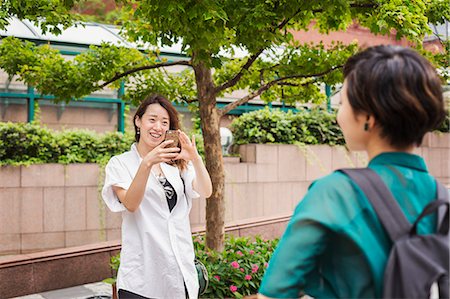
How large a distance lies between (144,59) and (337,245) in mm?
6560

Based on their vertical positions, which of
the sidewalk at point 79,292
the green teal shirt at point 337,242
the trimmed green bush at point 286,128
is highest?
the trimmed green bush at point 286,128

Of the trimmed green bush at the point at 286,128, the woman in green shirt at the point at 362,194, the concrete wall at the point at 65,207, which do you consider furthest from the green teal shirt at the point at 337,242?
the trimmed green bush at the point at 286,128

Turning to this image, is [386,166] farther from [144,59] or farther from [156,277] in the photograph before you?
[144,59]

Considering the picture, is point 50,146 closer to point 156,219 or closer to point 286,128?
point 286,128

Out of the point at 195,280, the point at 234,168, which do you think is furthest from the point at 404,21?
the point at 234,168

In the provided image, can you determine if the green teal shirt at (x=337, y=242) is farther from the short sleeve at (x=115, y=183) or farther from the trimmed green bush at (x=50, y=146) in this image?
the trimmed green bush at (x=50, y=146)

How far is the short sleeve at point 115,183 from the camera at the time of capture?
3.98 meters

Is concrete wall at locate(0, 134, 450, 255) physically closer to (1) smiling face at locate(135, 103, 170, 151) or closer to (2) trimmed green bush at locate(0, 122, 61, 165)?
(2) trimmed green bush at locate(0, 122, 61, 165)

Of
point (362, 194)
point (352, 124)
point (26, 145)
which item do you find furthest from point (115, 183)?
point (26, 145)

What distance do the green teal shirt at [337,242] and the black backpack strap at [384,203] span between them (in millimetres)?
17

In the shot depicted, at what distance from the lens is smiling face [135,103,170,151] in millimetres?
4238

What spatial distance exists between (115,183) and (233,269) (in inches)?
121

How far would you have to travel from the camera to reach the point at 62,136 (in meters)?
10.5

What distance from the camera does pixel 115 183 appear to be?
3.99 m
